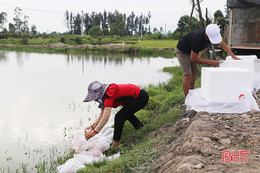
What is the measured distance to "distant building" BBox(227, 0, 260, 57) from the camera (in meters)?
14.5

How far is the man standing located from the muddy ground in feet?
3.29

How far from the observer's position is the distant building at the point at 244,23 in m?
14.5

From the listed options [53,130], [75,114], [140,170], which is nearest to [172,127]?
[140,170]

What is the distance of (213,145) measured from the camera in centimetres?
288

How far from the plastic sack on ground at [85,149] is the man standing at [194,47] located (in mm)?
1632

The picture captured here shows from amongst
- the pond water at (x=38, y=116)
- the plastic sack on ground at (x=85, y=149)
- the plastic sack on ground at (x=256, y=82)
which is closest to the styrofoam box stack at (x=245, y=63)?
the plastic sack on ground at (x=256, y=82)

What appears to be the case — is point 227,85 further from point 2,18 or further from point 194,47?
point 2,18

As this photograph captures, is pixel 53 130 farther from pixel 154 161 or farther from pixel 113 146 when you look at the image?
pixel 154 161

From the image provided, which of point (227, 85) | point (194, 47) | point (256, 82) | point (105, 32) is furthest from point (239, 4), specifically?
point (105, 32)

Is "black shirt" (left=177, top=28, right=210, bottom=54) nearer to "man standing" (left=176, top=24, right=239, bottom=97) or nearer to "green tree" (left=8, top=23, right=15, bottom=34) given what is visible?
"man standing" (left=176, top=24, right=239, bottom=97)

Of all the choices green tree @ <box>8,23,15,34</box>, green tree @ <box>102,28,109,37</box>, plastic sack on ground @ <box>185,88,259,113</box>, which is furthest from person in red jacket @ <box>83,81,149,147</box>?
green tree @ <box>8,23,15,34</box>

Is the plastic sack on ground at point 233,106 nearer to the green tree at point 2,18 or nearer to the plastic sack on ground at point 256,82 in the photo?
the plastic sack on ground at point 256,82

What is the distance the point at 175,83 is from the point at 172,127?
5952mm

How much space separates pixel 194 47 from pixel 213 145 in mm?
1943
